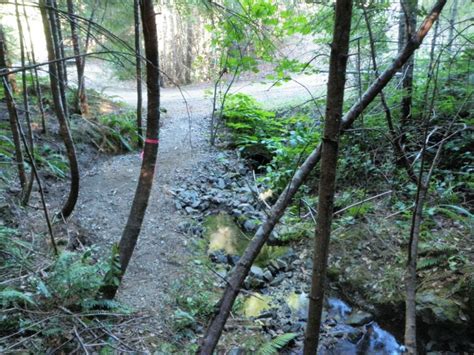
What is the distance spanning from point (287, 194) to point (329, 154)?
21.3 inches

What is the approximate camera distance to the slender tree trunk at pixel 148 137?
2668mm

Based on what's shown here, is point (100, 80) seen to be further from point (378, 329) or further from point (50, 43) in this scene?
point (378, 329)

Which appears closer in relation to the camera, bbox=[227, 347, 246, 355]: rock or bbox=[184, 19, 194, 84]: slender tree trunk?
bbox=[227, 347, 246, 355]: rock

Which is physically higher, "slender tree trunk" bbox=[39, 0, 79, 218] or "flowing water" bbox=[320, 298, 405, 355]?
"slender tree trunk" bbox=[39, 0, 79, 218]

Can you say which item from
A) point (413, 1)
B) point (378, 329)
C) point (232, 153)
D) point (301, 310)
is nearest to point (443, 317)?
point (378, 329)

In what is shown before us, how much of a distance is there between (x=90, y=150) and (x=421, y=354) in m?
6.66

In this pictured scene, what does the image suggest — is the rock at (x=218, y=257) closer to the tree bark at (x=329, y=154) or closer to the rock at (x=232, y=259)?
the rock at (x=232, y=259)

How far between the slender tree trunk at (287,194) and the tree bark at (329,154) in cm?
34

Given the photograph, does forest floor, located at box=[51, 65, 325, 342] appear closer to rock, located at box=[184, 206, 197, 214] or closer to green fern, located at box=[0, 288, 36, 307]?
rock, located at box=[184, 206, 197, 214]

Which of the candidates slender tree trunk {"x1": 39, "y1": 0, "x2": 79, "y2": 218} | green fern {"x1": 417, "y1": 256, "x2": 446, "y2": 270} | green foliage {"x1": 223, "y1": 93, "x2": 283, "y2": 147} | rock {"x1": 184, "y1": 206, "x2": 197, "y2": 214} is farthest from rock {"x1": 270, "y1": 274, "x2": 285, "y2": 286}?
green foliage {"x1": 223, "y1": 93, "x2": 283, "y2": 147}

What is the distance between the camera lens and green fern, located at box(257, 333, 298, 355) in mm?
3379

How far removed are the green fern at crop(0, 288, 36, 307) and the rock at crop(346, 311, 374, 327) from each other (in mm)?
3308

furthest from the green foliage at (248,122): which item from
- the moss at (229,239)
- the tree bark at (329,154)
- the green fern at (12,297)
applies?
the tree bark at (329,154)

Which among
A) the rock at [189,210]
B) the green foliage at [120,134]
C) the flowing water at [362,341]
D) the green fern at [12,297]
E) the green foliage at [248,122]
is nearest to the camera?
the green fern at [12,297]
